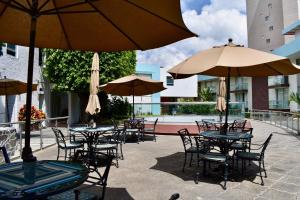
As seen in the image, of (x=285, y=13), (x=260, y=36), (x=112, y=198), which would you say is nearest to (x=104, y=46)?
(x=112, y=198)

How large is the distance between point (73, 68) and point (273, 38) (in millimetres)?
36327

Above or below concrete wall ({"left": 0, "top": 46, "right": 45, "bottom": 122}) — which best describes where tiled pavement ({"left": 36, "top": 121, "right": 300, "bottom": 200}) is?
below

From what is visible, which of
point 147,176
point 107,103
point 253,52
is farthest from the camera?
point 107,103

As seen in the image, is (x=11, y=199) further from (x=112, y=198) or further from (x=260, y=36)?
(x=260, y=36)

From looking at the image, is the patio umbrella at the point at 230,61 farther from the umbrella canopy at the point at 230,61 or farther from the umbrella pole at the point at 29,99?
the umbrella pole at the point at 29,99

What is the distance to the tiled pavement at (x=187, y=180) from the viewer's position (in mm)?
5145

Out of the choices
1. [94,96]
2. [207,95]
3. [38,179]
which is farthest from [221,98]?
[207,95]

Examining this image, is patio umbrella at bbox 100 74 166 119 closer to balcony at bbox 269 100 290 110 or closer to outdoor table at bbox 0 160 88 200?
outdoor table at bbox 0 160 88 200

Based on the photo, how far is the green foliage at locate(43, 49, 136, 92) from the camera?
17719 millimetres

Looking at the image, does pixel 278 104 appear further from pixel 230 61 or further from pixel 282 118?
pixel 230 61

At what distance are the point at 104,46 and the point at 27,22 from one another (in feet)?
3.73

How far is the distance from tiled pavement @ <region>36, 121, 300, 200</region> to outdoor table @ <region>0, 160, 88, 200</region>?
220 centimetres

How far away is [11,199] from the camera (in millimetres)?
2184

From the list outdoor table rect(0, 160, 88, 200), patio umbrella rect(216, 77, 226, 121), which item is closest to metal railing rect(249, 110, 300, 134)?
patio umbrella rect(216, 77, 226, 121)
